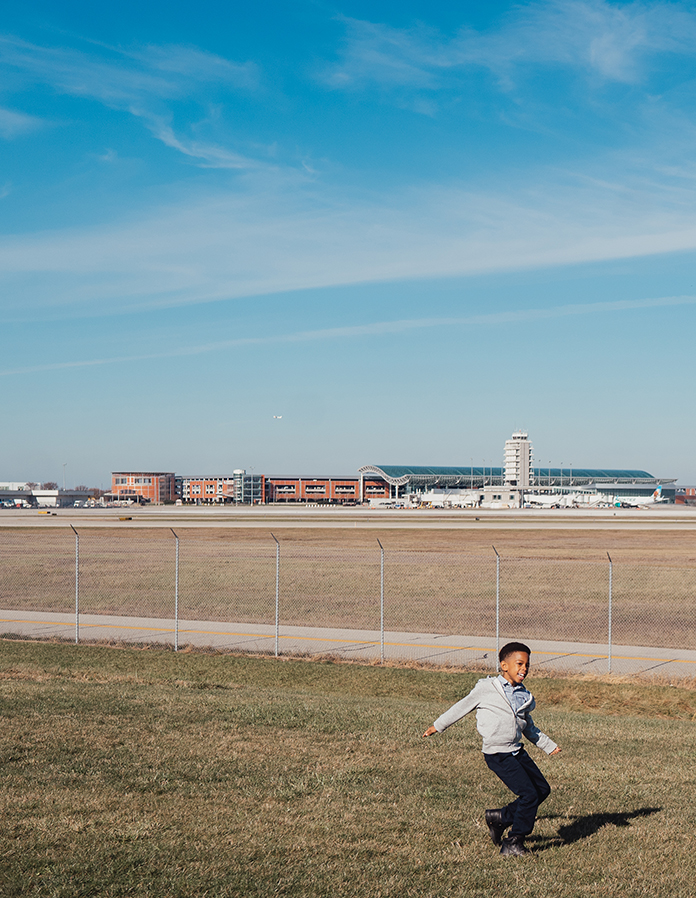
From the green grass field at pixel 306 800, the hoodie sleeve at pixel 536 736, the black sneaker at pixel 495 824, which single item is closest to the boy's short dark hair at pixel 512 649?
the hoodie sleeve at pixel 536 736

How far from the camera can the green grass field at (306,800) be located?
5.98 m

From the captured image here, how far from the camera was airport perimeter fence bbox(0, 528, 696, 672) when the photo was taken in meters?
20.8

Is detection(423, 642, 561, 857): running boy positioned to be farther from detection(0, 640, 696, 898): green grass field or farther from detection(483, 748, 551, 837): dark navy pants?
detection(0, 640, 696, 898): green grass field

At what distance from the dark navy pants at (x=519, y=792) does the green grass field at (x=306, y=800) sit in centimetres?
26

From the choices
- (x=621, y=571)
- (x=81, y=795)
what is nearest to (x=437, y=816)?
(x=81, y=795)

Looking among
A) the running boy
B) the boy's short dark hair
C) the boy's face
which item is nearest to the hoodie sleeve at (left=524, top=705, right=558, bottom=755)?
the running boy

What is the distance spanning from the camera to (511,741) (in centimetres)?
657

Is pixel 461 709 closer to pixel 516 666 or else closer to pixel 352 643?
pixel 516 666

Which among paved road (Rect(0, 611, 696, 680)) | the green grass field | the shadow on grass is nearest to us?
the green grass field

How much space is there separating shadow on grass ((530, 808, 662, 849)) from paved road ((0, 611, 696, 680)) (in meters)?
9.80

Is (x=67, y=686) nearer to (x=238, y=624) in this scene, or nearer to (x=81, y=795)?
(x=81, y=795)

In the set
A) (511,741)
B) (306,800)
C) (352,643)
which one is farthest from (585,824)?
(352,643)

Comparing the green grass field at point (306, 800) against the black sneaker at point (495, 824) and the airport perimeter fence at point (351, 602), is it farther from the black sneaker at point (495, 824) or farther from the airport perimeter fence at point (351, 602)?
the airport perimeter fence at point (351, 602)

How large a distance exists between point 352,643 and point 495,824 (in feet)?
45.7
